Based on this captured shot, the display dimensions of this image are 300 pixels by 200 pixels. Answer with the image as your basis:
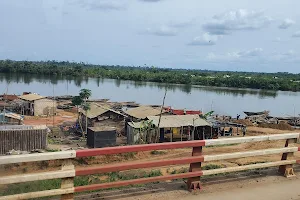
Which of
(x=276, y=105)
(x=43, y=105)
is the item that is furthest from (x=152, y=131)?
(x=276, y=105)

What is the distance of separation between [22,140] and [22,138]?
0.13 meters

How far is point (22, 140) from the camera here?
21.8 m

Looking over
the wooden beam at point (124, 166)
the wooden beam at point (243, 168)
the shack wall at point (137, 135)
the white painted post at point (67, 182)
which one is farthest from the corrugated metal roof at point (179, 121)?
the white painted post at point (67, 182)

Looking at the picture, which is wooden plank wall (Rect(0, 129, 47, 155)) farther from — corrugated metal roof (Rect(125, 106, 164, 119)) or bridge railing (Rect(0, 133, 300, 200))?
bridge railing (Rect(0, 133, 300, 200))

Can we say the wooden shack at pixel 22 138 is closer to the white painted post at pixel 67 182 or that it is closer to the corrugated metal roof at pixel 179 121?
the corrugated metal roof at pixel 179 121

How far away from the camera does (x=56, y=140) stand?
28.2 m

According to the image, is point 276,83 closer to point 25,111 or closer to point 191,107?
point 191,107

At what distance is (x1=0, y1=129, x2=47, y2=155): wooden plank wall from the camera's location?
21.2 meters

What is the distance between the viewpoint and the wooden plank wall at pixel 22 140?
2122 centimetres

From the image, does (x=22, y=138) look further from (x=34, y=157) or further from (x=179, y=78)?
(x=179, y=78)

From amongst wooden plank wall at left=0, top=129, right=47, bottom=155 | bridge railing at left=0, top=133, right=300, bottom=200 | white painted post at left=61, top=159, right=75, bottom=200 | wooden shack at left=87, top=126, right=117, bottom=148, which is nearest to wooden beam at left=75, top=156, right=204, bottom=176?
bridge railing at left=0, top=133, right=300, bottom=200

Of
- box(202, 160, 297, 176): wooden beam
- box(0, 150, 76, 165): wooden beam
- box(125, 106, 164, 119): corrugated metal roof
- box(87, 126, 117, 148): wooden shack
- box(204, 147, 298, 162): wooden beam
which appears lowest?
box(87, 126, 117, 148): wooden shack

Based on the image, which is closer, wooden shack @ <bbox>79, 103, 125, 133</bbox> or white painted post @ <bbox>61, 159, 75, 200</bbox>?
white painted post @ <bbox>61, 159, 75, 200</bbox>

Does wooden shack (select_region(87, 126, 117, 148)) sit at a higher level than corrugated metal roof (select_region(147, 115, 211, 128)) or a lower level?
lower
